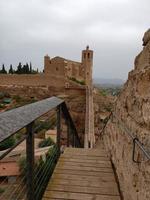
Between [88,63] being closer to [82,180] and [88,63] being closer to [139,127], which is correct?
[82,180]

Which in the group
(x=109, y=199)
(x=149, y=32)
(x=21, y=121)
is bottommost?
(x=109, y=199)

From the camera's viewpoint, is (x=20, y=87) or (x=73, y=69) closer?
(x=20, y=87)

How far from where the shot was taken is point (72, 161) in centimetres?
346

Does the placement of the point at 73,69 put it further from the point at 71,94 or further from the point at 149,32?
the point at 149,32

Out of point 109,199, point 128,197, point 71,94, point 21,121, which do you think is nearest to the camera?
point 21,121

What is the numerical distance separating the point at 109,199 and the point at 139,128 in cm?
89

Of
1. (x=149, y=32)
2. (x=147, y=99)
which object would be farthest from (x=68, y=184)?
(x=149, y=32)

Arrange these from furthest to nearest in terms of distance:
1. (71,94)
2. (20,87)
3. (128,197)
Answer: (20,87) → (71,94) → (128,197)

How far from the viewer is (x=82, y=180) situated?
9.29 feet

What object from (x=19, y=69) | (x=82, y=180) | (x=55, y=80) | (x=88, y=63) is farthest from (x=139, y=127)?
(x=19, y=69)

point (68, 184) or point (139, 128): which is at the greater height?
point (139, 128)

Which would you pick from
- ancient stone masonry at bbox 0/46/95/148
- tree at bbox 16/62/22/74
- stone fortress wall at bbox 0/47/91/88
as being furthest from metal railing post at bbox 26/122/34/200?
tree at bbox 16/62/22/74

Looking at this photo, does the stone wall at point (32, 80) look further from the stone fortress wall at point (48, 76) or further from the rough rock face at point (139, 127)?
the rough rock face at point (139, 127)

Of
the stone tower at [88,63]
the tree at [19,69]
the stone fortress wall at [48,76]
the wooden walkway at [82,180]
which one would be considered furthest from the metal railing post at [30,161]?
the tree at [19,69]
